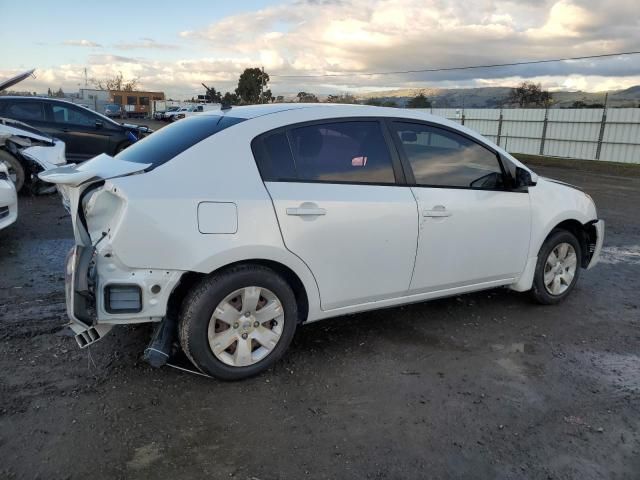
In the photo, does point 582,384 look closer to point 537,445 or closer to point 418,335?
point 537,445

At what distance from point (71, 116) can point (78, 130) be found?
0.34m

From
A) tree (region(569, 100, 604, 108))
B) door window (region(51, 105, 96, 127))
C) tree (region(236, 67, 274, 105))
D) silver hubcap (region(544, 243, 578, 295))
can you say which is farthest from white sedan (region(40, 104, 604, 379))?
tree (region(236, 67, 274, 105))

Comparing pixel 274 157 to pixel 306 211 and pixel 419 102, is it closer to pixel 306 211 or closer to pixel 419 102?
pixel 306 211

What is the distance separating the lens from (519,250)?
4512 mm

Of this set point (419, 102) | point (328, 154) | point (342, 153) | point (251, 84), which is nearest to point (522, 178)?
point (342, 153)

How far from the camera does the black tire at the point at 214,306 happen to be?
10.5 ft

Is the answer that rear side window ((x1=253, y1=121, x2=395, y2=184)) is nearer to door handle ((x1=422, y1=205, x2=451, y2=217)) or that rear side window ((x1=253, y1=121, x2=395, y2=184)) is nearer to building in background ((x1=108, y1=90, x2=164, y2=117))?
door handle ((x1=422, y1=205, x2=451, y2=217))

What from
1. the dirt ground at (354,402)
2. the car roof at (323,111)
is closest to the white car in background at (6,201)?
the dirt ground at (354,402)

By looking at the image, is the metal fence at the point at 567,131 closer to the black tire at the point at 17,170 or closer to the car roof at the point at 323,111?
the black tire at the point at 17,170

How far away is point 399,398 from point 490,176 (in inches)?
79.7

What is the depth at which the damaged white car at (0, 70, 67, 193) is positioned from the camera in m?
8.98

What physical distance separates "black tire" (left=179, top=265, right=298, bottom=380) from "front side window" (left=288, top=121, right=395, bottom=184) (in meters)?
0.72

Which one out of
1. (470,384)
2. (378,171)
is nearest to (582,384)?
(470,384)

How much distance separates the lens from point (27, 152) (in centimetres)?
902
